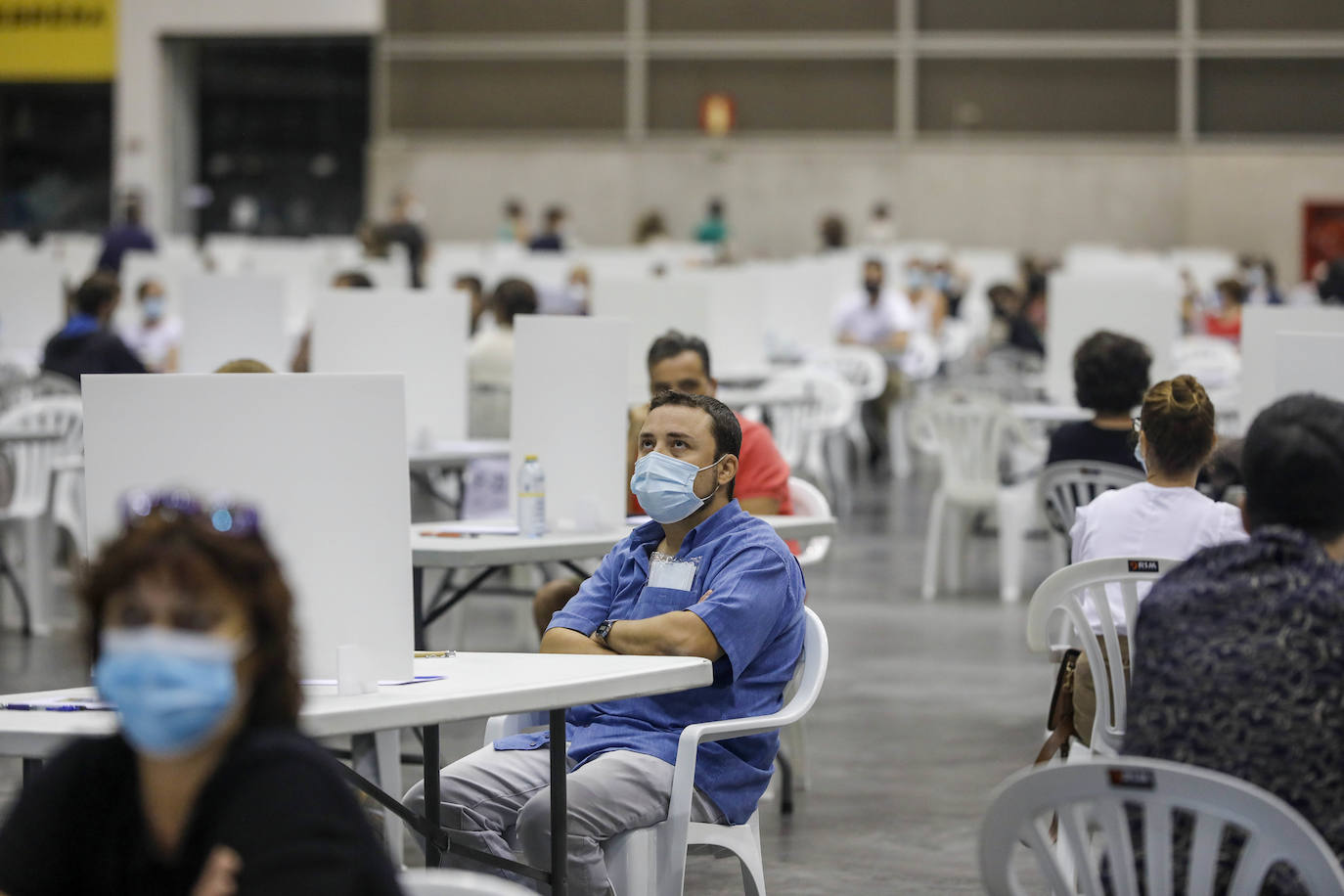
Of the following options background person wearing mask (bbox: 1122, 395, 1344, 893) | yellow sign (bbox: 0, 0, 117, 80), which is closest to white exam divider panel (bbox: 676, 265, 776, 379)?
background person wearing mask (bbox: 1122, 395, 1344, 893)

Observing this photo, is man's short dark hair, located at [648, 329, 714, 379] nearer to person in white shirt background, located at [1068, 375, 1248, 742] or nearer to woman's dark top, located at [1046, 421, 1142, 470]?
woman's dark top, located at [1046, 421, 1142, 470]

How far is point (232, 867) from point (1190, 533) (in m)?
2.56

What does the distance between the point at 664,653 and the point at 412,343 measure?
341 centimetres

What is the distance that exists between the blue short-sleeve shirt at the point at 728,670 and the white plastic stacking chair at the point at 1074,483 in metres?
2.41

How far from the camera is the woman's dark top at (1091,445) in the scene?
5.65 m

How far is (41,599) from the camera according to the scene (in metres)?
6.88

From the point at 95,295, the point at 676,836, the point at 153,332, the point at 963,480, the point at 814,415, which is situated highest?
the point at 95,295

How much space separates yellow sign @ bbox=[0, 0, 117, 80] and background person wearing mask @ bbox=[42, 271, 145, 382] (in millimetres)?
15640

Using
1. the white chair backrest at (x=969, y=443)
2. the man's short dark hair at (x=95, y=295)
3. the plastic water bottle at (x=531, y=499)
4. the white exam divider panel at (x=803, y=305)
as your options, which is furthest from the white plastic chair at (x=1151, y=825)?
the white exam divider panel at (x=803, y=305)

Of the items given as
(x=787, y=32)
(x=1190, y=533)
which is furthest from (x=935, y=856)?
(x=787, y=32)

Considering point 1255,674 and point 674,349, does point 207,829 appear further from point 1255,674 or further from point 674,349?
point 674,349

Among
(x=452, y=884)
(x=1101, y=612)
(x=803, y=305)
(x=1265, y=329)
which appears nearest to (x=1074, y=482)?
(x=1265, y=329)

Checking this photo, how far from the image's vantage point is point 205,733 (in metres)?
1.62

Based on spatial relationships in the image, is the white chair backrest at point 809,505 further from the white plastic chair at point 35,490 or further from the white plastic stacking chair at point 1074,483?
the white plastic chair at point 35,490
